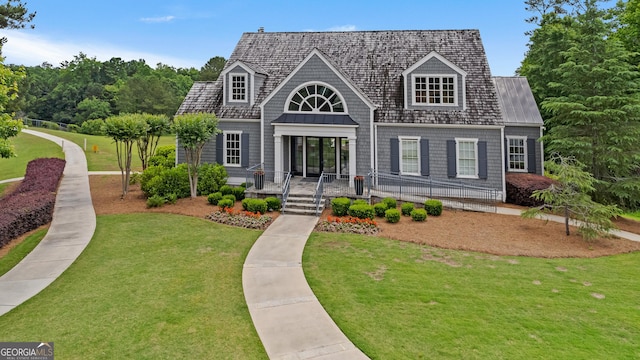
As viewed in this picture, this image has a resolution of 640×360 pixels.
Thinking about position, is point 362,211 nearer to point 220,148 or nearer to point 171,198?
point 171,198

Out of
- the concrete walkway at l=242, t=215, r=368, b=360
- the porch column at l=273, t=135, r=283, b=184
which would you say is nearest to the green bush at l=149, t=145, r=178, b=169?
the porch column at l=273, t=135, r=283, b=184

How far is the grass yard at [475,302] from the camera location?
20.1 ft

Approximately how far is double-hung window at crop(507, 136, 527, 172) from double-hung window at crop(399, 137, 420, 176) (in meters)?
5.93

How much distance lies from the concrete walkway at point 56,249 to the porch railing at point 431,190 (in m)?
12.4

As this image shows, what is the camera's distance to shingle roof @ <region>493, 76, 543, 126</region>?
20.1 m

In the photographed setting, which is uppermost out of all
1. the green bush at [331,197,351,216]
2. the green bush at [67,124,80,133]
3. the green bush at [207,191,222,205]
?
the green bush at [67,124,80,133]

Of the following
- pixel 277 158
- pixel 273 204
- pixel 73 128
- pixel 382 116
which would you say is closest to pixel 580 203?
pixel 382 116

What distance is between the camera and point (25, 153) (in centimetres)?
3497

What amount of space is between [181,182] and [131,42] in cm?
3370

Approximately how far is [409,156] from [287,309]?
13650 mm

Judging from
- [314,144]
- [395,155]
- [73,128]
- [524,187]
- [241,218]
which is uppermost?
[73,128]

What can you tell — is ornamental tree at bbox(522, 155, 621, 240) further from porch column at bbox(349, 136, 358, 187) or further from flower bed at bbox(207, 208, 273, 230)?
flower bed at bbox(207, 208, 273, 230)

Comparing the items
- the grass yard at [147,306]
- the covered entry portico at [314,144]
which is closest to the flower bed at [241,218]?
the grass yard at [147,306]
